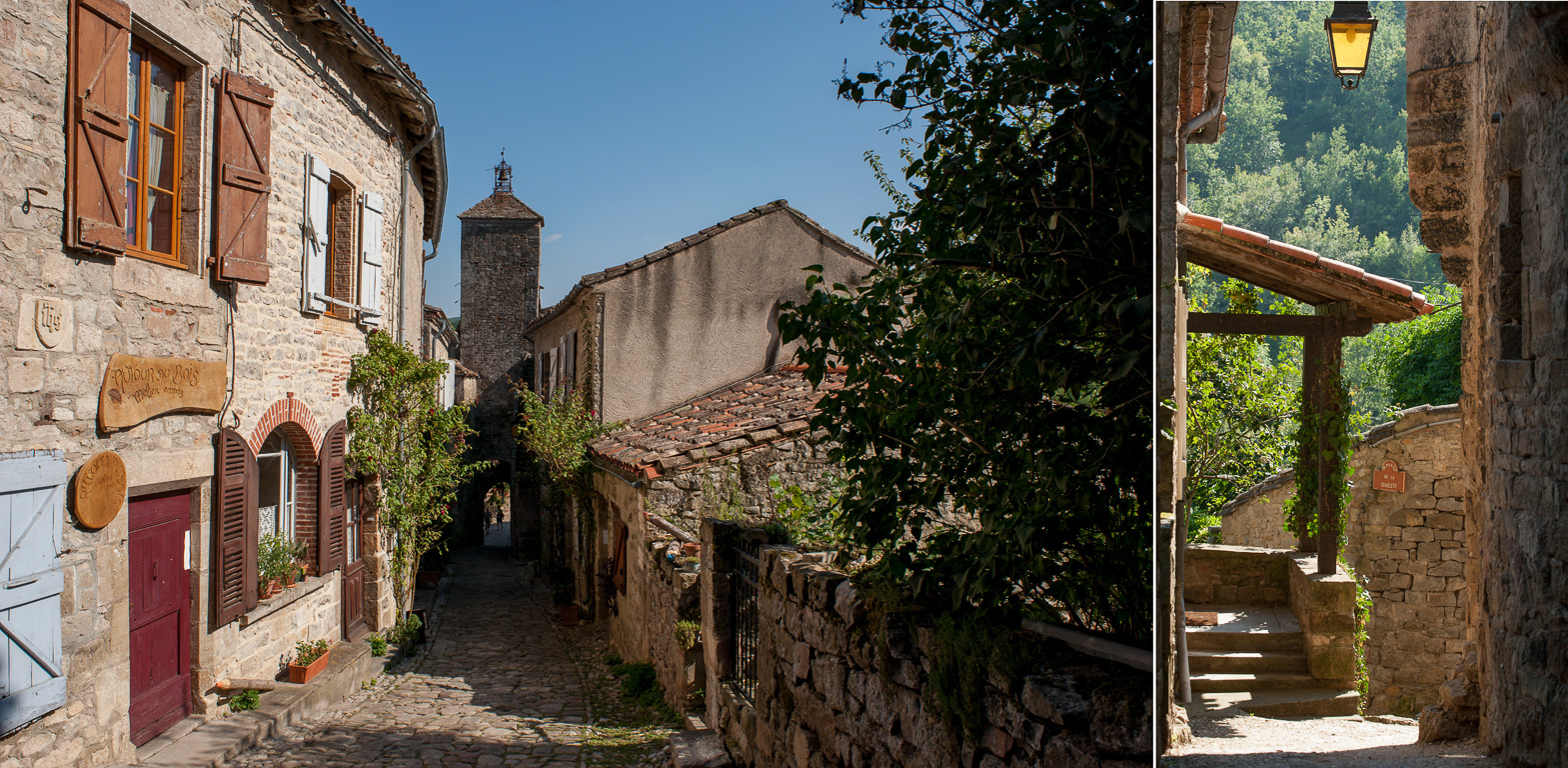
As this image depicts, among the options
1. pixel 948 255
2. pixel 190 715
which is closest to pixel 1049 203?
pixel 948 255

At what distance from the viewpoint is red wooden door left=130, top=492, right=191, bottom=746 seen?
634 cm

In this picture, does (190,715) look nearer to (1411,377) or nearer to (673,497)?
(673,497)

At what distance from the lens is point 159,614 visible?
21.7ft

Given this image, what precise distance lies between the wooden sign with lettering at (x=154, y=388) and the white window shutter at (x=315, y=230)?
167cm

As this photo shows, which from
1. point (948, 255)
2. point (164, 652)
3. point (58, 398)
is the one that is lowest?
point (164, 652)

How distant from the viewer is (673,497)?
382 inches

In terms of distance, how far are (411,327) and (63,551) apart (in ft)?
24.5

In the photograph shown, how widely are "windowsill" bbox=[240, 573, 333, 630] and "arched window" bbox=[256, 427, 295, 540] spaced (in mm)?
490

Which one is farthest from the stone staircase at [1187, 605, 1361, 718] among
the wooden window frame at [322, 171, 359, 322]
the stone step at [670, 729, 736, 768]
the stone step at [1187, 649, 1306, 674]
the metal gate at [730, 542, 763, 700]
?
the wooden window frame at [322, 171, 359, 322]

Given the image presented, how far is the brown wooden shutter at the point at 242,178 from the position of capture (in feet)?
23.3

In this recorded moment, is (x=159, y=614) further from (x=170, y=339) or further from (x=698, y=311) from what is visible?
(x=698, y=311)

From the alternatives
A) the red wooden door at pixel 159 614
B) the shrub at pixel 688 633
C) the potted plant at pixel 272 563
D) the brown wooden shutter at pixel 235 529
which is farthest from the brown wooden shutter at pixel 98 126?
the shrub at pixel 688 633

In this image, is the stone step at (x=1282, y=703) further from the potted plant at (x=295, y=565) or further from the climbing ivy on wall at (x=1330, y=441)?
the potted plant at (x=295, y=565)

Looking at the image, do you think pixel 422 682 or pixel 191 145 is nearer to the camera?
pixel 191 145
